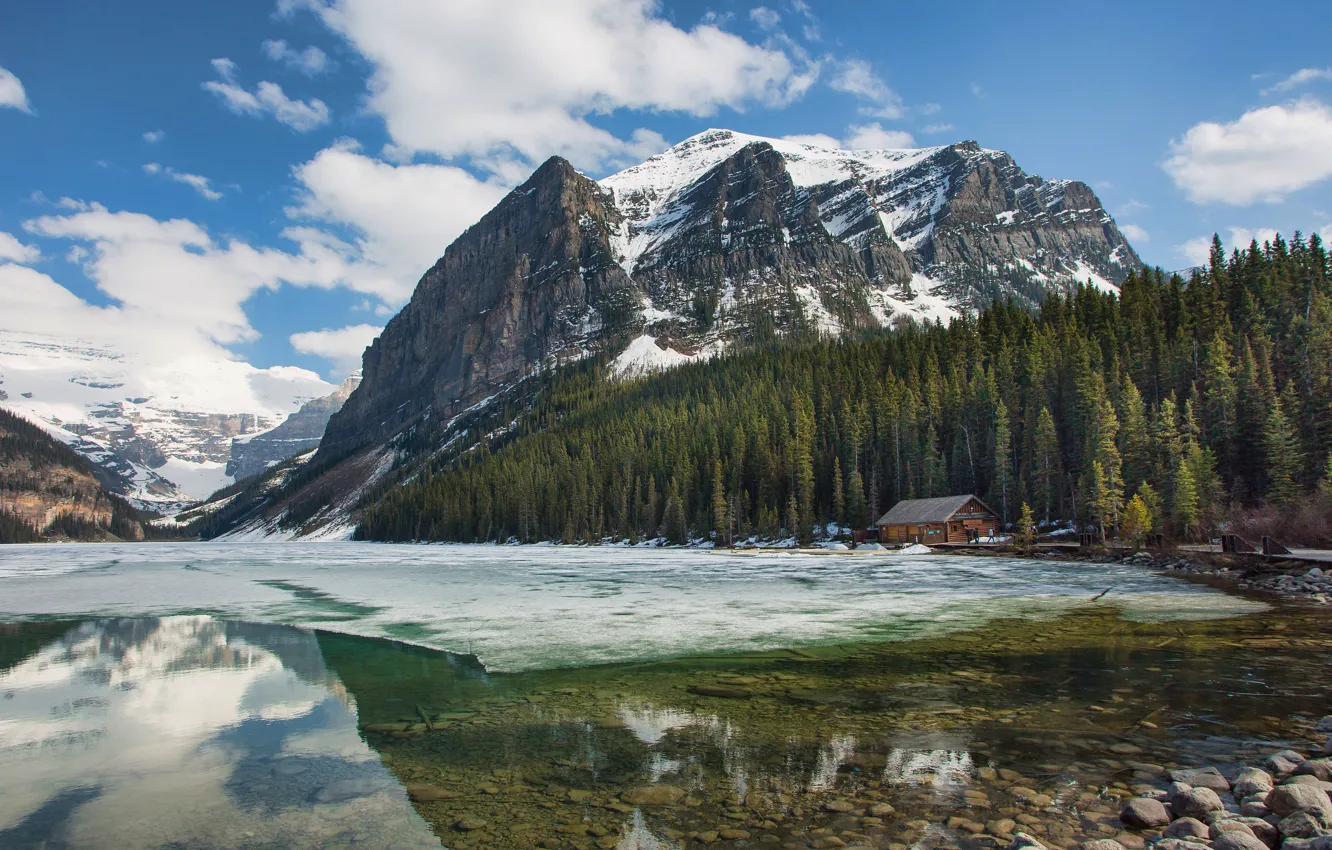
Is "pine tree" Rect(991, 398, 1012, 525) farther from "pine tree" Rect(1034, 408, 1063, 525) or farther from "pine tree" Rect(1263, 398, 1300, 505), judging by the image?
"pine tree" Rect(1263, 398, 1300, 505)

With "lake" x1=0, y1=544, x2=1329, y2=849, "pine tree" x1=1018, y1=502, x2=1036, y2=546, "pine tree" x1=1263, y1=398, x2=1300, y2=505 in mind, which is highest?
"pine tree" x1=1263, y1=398, x2=1300, y2=505

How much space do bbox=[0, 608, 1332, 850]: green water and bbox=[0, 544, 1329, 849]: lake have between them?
0.05 m

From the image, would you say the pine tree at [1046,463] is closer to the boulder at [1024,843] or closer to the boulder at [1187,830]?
the boulder at [1187,830]

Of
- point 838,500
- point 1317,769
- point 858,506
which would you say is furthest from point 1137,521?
point 1317,769

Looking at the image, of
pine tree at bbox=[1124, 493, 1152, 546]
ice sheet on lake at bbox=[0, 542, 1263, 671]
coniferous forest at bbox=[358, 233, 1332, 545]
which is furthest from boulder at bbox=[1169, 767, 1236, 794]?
pine tree at bbox=[1124, 493, 1152, 546]

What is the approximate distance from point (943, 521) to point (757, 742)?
6498cm

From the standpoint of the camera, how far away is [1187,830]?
638 centimetres

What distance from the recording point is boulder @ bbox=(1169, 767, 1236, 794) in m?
7.49

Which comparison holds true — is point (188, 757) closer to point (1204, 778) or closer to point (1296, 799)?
point (1204, 778)

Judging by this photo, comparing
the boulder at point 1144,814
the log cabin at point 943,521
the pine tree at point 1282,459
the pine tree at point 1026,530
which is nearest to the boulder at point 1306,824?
the boulder at point 1144,814

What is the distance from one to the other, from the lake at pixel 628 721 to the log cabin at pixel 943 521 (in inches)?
1846

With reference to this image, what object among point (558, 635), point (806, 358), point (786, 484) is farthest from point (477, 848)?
point (806, 358)

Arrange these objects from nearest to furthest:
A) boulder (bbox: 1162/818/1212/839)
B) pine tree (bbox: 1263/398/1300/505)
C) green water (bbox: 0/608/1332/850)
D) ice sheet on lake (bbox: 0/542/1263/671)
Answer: boulder (bbox: 1162/818/1212/839)
green water (bbox: 0/608/1332/850)
ice sheet on lake (bbox: 0/542/1263/671)
pine tree (bbox: 1263/398/1300/505)

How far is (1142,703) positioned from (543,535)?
119453 millimetres
